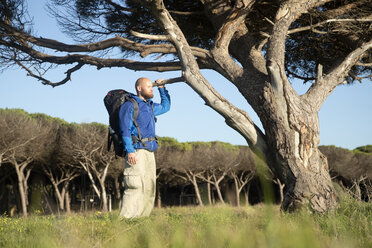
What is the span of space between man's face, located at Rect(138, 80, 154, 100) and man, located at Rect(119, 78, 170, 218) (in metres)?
0.15

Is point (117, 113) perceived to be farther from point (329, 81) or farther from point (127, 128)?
point (329, 81)

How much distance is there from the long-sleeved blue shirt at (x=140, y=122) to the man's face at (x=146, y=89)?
0.35 ft

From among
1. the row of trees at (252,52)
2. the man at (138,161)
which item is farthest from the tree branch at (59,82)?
the man at (138,161)

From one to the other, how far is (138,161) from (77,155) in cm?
2102

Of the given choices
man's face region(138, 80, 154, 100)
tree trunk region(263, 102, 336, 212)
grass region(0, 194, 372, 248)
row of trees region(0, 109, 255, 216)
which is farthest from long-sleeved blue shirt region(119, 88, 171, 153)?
row of trees region(0, 109, 255, 216)

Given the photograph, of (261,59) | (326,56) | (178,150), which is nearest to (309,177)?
(261,59)

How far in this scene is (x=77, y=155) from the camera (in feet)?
80.9

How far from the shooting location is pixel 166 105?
5.66 m

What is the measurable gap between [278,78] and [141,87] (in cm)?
226

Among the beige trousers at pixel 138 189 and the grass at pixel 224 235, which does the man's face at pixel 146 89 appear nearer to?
the beige trousers at pixel 138 189

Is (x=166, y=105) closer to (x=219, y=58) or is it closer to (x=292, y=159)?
(x=219, y=58)

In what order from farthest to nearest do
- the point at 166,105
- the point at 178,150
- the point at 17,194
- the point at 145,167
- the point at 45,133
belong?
the point at 178,150
the point at 17,194
the point at 45,133
the point at 166,105
the point at 145,167

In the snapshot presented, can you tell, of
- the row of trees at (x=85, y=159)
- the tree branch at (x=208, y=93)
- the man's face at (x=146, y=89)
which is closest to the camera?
the man's face at (x=146, y=89)

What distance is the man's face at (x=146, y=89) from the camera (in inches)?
209
